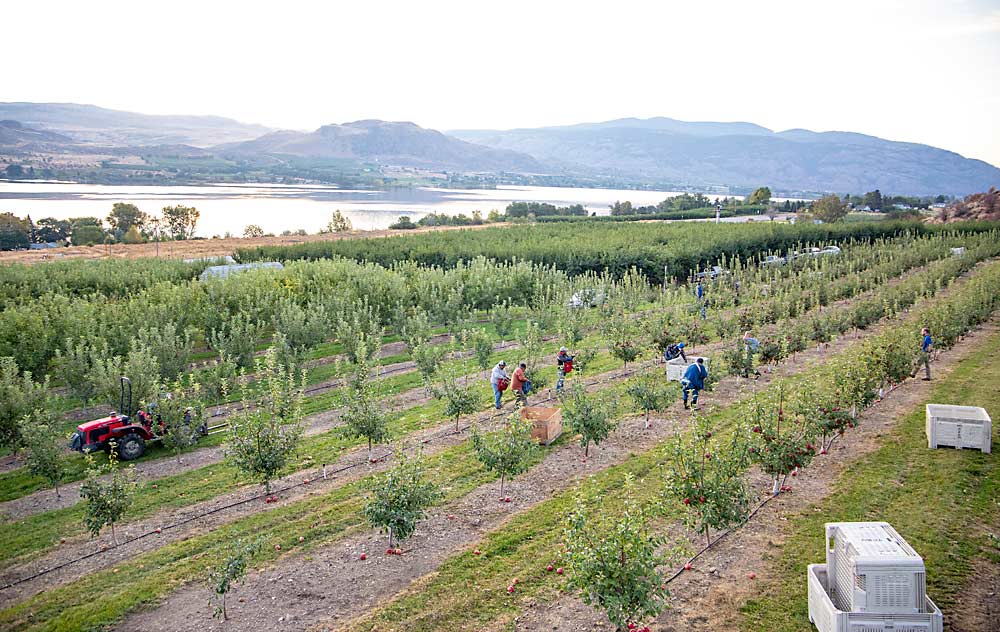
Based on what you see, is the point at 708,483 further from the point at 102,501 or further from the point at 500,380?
the point at 102,501

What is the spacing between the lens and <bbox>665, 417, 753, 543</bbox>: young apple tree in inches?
399

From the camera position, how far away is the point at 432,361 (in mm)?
20734

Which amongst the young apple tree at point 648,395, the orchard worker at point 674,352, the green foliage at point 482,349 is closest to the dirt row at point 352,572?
the young apple tree at point 648,395

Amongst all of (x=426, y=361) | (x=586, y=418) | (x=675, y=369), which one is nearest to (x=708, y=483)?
(x=586, y=418)

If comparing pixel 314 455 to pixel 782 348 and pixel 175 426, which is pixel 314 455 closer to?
pixel 175 426

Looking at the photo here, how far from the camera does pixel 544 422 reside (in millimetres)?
15891

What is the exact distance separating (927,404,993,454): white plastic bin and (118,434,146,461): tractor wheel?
1921cm

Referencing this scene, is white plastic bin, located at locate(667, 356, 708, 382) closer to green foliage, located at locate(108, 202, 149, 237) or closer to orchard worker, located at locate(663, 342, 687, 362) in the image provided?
orchard worker, located at locate(663, 342, 687, 362)

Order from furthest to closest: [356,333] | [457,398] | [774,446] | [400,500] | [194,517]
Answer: [356,333] → [457,398] → [194,517] → [774,446] → [400,500]

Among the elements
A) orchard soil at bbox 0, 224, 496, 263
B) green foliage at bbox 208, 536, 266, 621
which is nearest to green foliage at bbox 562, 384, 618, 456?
green foliage at bbox 208, 536, 266, 621

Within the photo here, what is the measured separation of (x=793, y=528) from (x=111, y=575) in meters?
11.7

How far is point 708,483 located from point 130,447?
45.7 ft

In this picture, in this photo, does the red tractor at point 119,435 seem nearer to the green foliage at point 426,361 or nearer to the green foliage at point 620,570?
the green foliage at point 426,361

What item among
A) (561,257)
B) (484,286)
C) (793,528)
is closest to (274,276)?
(484,286)
